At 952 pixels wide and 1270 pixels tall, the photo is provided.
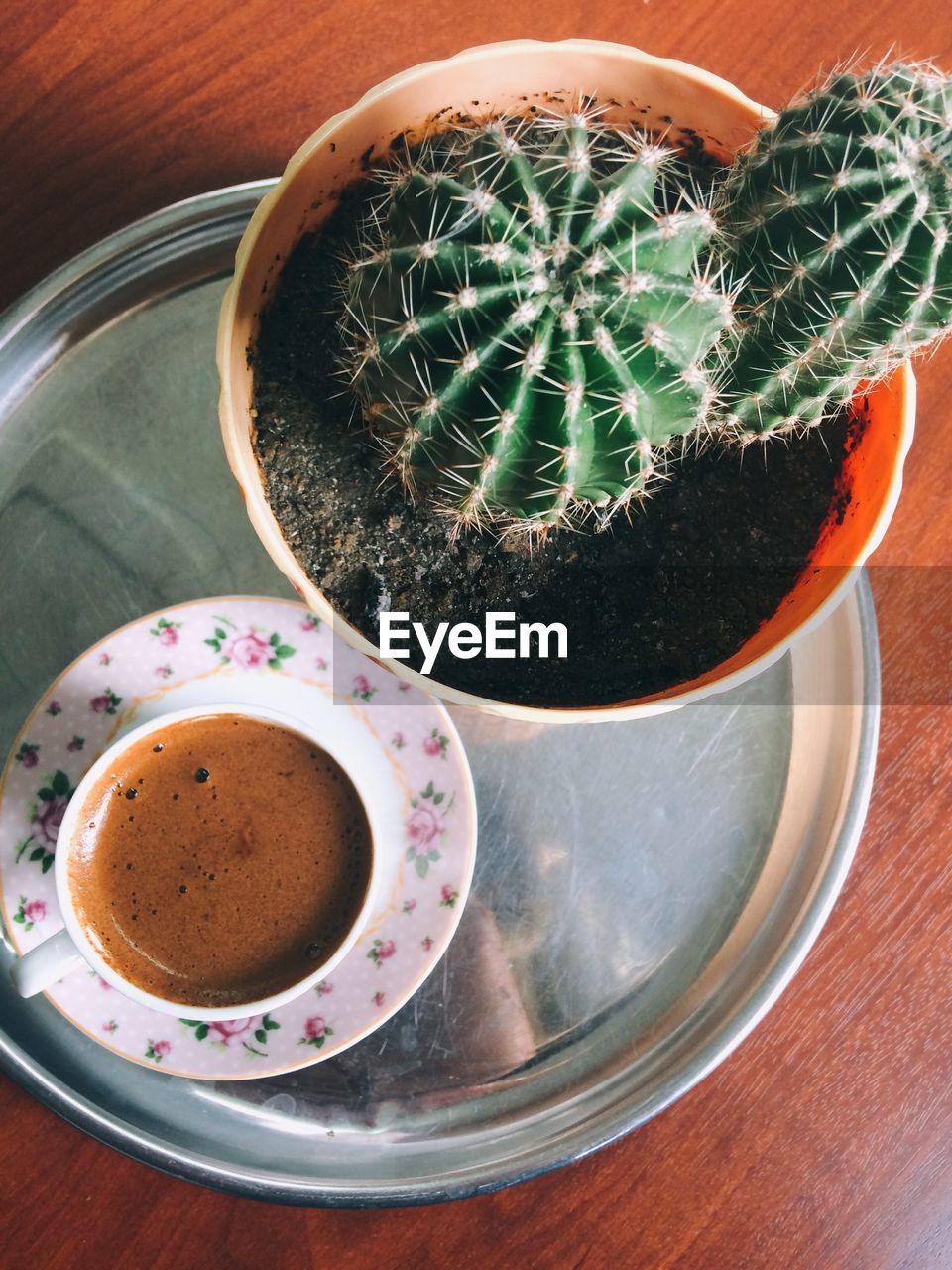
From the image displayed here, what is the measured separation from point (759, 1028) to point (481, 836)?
294 millimetres

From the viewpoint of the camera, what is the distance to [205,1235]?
2.62 feet

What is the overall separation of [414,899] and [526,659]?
23 cm

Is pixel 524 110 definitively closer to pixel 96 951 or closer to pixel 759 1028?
pixel 96 951

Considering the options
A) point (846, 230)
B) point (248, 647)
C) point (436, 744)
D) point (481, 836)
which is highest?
point (846, 230)

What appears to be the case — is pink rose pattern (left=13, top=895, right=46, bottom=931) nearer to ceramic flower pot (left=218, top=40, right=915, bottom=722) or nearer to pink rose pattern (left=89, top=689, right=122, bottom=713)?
pink rose pattern (left=89, top=689, right=122, bottom=713)

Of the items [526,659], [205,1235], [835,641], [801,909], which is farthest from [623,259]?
[205,1235]

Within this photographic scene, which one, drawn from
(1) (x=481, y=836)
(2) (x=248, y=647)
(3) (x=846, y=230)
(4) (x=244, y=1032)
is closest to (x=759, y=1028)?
(1) (x=481, y=836)

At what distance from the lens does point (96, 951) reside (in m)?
0.65

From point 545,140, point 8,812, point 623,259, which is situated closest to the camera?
point 623,259

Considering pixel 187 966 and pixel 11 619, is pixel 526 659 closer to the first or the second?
pixel 187 966

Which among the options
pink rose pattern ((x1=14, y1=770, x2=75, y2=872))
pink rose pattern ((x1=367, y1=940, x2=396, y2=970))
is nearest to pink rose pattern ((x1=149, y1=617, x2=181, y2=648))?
pink rose pattern ((x1=14, y1=770, x2=75, y2=872))

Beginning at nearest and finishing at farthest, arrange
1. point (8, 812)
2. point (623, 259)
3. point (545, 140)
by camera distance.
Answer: point (623, 259) < point (545, 140) < point (8, 812)

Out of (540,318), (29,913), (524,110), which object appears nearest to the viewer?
(540,318)

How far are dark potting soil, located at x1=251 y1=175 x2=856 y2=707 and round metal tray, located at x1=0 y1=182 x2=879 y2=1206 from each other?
18cm
